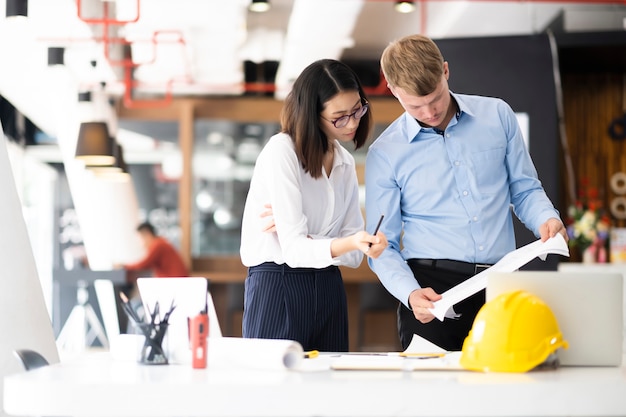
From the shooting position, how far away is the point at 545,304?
2164mm

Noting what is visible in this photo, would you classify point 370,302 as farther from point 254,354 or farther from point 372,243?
point 254,354

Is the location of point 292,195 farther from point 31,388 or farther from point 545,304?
point 31,388

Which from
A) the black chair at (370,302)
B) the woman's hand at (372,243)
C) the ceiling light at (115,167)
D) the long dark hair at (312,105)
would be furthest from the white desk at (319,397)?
the black chair at (370,302)

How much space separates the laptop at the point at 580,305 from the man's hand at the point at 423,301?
472 millimetres

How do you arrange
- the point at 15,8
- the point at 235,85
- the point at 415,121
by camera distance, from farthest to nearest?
1. the point at 235,85
2. the point at 15,8
3. the point at 415,121

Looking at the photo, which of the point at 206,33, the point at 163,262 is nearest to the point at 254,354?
the point at 206,33

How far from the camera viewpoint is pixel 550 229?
2.78m

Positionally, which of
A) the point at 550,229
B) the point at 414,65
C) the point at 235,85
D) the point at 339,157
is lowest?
the point at 550,229

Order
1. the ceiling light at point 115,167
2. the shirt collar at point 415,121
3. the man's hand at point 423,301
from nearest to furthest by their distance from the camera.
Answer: the man's hand at point 423,301 < the shirt collar at point 415,121 < the ceiling light at point 115,167

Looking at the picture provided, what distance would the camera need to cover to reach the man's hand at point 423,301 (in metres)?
2.69

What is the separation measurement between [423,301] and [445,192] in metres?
0.47

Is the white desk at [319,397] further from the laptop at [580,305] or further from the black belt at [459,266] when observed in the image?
the black belt at [459,266]

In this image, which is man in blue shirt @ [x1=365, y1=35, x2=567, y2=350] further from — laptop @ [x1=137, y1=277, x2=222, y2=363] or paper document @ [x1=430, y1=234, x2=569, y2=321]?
laptop @ [x1=137, y1=277, x2=222, y2=363]

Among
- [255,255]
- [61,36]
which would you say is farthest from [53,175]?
[255,255]
